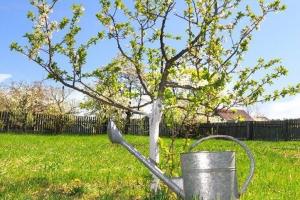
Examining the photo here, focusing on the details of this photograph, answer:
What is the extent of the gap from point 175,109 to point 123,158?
5.56m

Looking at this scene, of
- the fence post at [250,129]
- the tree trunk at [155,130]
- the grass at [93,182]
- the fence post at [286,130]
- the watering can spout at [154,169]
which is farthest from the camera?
the fence post at [250,129]

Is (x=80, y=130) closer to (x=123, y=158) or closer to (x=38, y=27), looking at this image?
(x=123, y=158)

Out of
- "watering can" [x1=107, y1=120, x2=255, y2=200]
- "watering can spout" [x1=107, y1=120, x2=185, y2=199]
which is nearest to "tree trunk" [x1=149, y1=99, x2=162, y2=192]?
"watering can spout" [x1=107, y1=120, x2=185, y2=199]

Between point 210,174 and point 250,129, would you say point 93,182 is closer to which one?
point 210,174

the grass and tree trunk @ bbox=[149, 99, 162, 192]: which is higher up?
tree trunk @ bbox=[149, 99, 162, 192]

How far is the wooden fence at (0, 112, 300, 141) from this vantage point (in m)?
29.8

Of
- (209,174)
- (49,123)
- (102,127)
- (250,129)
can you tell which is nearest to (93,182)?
(209,174)

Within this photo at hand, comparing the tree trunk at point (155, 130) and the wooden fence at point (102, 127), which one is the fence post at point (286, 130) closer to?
the wooden fence at point (102, 127)

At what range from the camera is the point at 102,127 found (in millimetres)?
35500

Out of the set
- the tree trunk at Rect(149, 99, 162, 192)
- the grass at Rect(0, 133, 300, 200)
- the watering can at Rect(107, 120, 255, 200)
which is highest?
the tree trunk at Rect(149, 99, 162, 192)

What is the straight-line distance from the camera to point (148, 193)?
5316 millimetres

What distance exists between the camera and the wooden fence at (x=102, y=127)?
29.8 metres

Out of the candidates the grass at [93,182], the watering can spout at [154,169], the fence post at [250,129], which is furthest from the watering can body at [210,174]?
the fence post at [250,129]

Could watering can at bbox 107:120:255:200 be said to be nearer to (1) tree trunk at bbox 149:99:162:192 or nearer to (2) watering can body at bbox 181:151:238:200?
(2) watering can body at bbox 181:151:238:200
